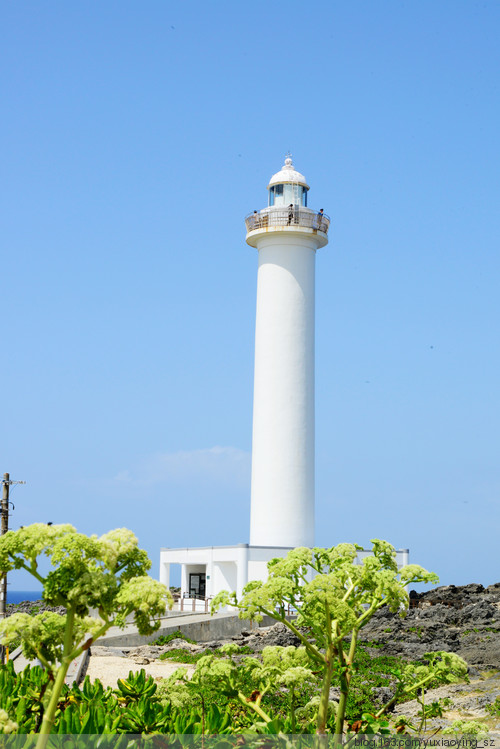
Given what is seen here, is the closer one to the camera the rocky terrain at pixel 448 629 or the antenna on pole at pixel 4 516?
the rocky terrain at pixel 448 629

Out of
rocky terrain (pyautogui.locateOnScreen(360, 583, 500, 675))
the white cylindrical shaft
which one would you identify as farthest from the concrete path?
the white cylindrical shaft

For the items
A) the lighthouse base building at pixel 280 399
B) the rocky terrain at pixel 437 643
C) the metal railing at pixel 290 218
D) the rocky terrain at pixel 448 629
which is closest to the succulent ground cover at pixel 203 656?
the rocky terrain at pixel 437 643

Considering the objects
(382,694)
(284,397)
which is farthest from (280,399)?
(382,694)

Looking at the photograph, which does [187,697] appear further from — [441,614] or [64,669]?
[441,614]

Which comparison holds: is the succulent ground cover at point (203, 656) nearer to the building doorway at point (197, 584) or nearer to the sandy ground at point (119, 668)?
the sandy ground at point (119, 668)

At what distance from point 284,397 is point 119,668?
652 inches

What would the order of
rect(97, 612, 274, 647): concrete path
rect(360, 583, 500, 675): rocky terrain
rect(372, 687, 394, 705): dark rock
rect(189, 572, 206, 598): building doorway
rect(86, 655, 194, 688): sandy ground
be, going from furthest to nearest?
rect(189, 572, 206, 598): building doorway < rect(97, 612, 274, 647): concrete path < rect(360, 583, 500, 675): rocky terrain < rect(86, 655, 194, 688): sandy ground < rect(372, 687, 394, 705): dark rock

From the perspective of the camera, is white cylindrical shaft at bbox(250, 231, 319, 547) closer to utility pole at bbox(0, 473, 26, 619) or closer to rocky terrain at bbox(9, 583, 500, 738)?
rocky terrain at bbox(9, 583, 500, 738)

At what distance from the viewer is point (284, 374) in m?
35.0

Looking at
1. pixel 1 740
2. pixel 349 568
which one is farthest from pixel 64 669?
pixel 349 568

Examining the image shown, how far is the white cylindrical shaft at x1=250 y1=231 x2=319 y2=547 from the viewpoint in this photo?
113 ft

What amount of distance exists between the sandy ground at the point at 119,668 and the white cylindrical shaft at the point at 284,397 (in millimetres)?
12484

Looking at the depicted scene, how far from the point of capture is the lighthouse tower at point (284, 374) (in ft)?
113

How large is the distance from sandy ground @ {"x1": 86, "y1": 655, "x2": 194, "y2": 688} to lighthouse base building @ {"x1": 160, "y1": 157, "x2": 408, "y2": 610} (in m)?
11.3
